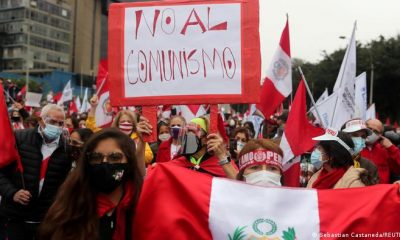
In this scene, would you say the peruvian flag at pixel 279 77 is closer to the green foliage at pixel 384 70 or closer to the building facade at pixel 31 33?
the green foliage at pixel 384 70

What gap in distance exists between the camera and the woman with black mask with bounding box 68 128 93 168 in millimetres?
4453

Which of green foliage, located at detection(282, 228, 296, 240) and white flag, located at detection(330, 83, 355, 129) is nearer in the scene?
green foliage, located at detection(282, 228, 296, 240)

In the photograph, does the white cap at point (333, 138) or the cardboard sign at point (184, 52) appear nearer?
the cardboard sign at point (184, 52)

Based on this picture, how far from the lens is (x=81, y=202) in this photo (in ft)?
8.37

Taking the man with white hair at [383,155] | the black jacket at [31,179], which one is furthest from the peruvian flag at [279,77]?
the black jacket at [31,179]

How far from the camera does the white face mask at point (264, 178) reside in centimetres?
299

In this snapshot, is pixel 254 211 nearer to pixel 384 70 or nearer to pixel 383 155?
pixel 383 155

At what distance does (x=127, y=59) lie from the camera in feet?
13.1

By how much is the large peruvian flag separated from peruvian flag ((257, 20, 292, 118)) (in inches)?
168

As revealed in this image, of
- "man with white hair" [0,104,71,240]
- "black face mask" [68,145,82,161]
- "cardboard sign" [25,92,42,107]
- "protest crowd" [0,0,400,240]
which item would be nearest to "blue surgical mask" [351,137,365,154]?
"protest crowd" [0,0,400,240]

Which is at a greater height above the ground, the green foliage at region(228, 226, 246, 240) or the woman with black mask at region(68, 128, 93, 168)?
the woman with black mask at region(68, 128, 93, 168)

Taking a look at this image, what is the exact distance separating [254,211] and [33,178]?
2233mm

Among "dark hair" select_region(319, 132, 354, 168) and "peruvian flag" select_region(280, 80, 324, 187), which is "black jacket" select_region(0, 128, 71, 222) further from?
"peruvian flag" select_region(280, 80, 324, 187)

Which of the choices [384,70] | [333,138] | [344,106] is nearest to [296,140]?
[333,138]
